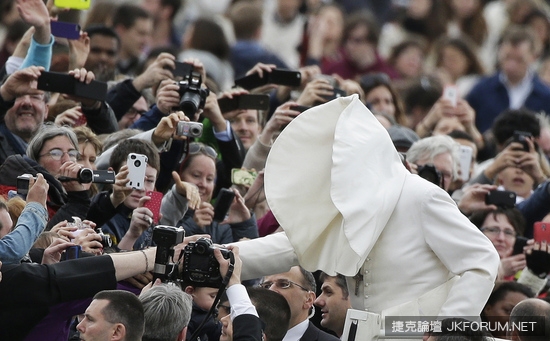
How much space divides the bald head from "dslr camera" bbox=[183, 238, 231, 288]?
1822mm

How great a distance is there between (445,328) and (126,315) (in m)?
1.45

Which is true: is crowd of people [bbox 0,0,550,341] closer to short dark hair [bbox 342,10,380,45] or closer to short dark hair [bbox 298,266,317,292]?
short dark hair [bbox 298,266,317,292]

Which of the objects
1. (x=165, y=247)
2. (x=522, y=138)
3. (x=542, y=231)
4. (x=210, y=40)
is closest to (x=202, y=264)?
(x=165, y=247)

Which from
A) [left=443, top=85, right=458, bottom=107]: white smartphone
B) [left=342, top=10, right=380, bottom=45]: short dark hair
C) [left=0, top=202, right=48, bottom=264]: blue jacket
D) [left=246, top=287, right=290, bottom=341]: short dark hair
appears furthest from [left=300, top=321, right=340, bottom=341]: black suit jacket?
[left=342, top=10, right=380, bottom=45]: short dark hair

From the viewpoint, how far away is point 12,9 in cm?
1366

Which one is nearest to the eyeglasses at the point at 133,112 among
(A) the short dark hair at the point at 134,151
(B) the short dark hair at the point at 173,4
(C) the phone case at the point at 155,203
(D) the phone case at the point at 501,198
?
(A) the short dark hair at the point at 134,151

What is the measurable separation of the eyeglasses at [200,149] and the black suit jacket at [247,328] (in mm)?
2401

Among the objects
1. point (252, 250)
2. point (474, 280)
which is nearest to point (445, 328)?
point (474, 280)

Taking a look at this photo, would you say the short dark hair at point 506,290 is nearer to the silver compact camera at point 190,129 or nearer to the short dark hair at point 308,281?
the short dark hair at point 308,281

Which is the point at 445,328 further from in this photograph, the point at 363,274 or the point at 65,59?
the point at 65,59

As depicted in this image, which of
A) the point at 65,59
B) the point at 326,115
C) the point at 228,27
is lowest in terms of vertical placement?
the point at 228,27

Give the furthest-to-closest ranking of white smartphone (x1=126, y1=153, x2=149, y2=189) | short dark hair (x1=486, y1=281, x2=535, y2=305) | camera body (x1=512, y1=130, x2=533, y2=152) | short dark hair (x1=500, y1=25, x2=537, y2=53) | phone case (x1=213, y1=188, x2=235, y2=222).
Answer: short dark hair (x1=500, y1=25, x2=537, y2=53), camera body (x1=512, y1=130, x2=533, y2=152), short dark hair (x1=486, y1=281, x2=535, y2=305), phone case (x1=213, y1=188, x2=235, y2=222), white smartphone (x1=126, y1=153, x2=149, y2=189)

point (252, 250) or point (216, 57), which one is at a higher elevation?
point (252, 250)

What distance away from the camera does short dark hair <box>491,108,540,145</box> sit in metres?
10.7
